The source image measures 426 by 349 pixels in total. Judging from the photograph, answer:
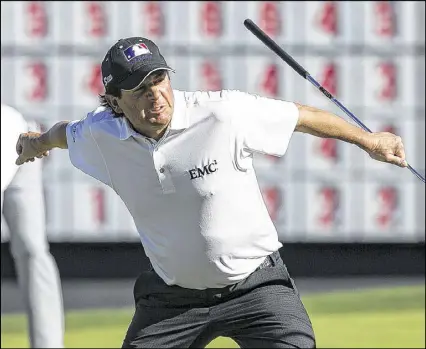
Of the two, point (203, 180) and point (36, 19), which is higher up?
point (36, 19)

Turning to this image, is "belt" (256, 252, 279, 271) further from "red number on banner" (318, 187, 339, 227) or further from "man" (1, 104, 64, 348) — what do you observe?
"red number on banner" (318, 187, 339, 227)

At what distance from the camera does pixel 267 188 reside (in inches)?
507

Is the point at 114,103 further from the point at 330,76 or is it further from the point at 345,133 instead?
the point at 330,76

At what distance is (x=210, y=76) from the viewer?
503 inches

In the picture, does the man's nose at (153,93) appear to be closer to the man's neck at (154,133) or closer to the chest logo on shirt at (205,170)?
the man's neck at (154,133)

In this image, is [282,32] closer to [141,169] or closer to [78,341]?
[78,341]

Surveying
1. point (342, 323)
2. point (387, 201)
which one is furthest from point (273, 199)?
point (342, 323)

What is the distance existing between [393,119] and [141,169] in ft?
26.1

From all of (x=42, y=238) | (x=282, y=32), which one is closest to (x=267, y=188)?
(x=282, y=32)

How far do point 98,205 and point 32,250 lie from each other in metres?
5.44

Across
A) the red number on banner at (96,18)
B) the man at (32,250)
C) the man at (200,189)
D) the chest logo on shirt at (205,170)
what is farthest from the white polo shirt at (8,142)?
the red number on banner at (96,18)

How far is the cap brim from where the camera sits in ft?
16.5

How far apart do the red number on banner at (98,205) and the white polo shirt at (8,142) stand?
200 inches

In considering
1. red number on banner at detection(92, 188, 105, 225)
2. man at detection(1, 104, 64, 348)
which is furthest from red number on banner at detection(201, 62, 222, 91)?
man at detection(1, 104, 64, 348)
